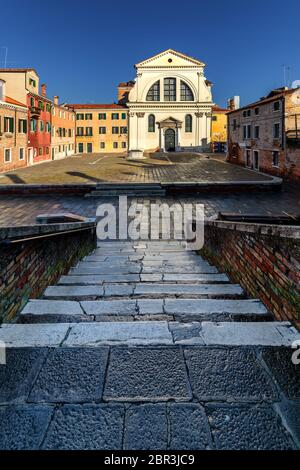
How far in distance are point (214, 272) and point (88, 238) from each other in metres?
3.49

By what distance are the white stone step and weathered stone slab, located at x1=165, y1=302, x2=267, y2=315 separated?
52 cm

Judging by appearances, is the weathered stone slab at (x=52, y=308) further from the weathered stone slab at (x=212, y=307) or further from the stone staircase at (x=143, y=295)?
the weathered stone slab at (x=212, y=307)

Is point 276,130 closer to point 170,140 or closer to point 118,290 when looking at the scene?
point 118,290

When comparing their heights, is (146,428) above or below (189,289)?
below

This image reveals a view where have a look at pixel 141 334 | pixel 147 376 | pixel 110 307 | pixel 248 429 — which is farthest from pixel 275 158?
pixel 248 429

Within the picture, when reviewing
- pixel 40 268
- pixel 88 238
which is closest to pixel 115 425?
pixel 40 268

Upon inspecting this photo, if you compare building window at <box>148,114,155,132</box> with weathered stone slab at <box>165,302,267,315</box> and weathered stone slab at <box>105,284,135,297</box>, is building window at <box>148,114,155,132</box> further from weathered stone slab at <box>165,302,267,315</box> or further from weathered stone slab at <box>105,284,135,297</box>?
weathered stone slab at <box>165,302,267,315</box>

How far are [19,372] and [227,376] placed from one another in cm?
152

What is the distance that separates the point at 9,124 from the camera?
1209 inches

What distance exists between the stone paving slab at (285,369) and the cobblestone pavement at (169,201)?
9560mm

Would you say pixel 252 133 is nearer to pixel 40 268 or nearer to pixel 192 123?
pixel 192 123

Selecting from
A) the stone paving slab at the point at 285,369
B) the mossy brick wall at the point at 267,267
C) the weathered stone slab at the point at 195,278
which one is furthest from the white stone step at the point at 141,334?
the weathered stone slab at the point at 195,278

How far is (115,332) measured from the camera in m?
3.33

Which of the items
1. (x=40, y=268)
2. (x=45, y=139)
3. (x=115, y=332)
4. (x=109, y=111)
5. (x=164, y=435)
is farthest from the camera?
(x=109, y=111)
